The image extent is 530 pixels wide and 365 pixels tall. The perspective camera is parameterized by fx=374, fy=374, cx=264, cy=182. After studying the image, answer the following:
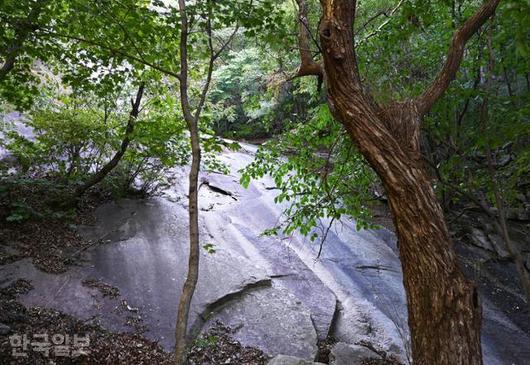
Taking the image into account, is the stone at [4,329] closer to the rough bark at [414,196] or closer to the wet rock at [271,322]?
the wet rock at [271,322]

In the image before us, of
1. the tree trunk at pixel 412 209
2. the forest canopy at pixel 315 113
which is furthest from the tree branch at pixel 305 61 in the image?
the tree trunk at pixel 412 209

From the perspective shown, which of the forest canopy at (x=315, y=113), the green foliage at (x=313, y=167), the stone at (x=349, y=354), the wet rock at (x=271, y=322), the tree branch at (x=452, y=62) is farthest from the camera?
the wet rock at (x=271, y=322)

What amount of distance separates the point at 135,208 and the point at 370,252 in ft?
17.5

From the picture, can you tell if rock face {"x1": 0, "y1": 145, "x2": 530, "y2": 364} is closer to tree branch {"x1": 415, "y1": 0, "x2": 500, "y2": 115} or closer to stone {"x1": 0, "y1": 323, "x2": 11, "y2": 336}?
stone {"x1": 0, "y1": 323, "x2": 11, "y2": 336}

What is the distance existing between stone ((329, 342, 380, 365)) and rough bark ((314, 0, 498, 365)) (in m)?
2.66

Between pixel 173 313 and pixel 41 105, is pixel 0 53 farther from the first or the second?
pixel 41 105

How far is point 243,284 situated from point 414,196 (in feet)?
14.0

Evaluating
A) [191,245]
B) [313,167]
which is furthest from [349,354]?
[191,245]

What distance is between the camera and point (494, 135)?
388 centimetres

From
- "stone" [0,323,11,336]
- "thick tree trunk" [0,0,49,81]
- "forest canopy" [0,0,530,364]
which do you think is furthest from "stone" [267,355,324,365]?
"thick tree trunk" [0,0,49,81]

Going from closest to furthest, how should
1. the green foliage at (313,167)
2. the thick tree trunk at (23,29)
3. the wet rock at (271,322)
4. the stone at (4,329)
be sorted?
the thick tree trunk at (23,29)
the stone at (4,329)
the green foliage at (313,167)
the wet rock at (271,322)

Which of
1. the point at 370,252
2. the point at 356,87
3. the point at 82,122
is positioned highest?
the point at 82,122

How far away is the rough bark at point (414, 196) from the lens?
216 cm

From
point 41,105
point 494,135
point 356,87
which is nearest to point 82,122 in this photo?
point 41,105
